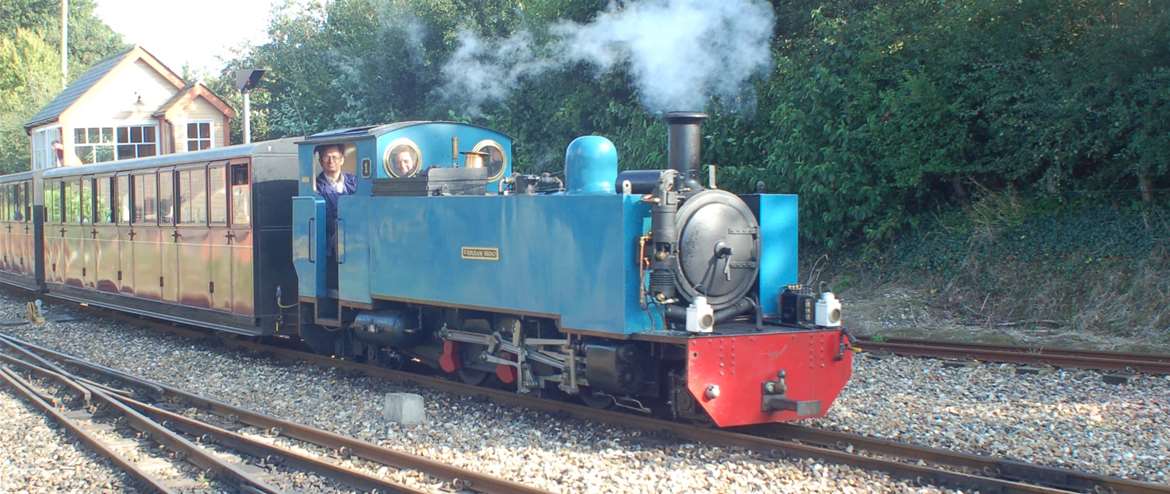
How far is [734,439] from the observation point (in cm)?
645

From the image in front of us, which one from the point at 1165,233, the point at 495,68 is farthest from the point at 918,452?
the point at 495,68

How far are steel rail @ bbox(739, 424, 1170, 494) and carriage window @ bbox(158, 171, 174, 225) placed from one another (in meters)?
8.26

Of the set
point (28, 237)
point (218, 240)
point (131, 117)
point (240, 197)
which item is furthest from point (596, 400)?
point (131, 117)

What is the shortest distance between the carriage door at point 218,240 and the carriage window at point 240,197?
181 millimetres

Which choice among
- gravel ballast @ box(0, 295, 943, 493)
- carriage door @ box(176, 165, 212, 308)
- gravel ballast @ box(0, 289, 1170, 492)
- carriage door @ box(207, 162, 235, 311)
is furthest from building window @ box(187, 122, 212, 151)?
gravel ballast @ box(0, 289, 1170, 492)

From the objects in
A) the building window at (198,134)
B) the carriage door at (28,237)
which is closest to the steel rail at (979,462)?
the carriage door at (28,237)

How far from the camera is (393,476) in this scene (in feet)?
19.9

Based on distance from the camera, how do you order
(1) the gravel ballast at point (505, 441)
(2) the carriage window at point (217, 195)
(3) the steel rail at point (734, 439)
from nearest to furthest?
(3) the steel rail at point (734, 439) → (1) the gravel ballast at point (505, 441) → (2) the carriage window at point (217, 195)

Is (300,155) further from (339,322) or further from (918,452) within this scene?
(918,452)

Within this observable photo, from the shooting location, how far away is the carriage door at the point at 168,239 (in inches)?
476

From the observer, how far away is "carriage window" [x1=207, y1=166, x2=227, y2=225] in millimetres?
10891

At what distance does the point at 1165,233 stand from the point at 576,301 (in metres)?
8.29

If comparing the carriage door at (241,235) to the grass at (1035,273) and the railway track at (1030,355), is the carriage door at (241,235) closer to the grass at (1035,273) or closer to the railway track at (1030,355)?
the railway track at (1030,355)

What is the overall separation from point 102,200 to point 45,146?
24034 millimetres
